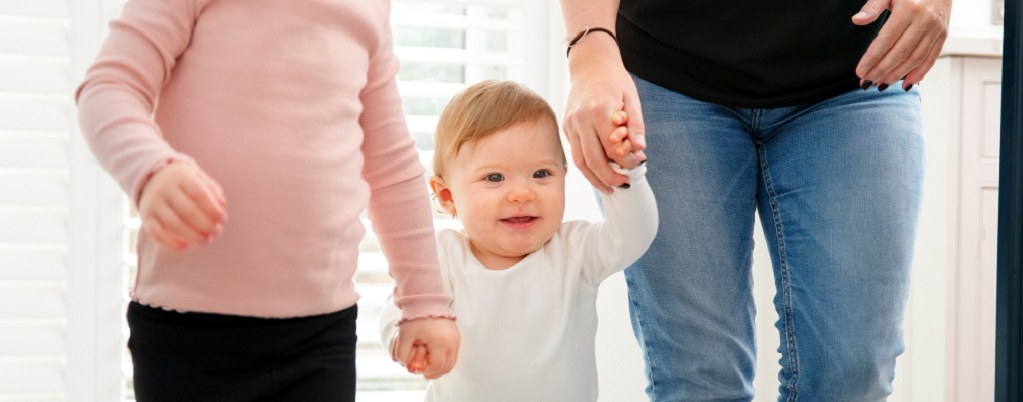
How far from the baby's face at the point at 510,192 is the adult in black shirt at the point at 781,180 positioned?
136mm

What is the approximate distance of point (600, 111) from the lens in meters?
1.17

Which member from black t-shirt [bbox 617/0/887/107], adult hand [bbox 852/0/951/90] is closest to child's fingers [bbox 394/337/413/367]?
black t-shirt [bbox 617/0/887/107]

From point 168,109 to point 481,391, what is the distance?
61 centimetres

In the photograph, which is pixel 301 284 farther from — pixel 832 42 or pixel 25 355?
pixel 25 355

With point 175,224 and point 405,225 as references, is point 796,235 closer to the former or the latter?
point 405,225

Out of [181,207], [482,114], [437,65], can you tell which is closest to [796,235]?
[482,114]

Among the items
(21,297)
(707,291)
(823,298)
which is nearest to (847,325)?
(823,298)

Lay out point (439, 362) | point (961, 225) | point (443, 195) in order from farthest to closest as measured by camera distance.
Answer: point (961, 225), point (443, 195), point (439, 362)

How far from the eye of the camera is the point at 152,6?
933 mm

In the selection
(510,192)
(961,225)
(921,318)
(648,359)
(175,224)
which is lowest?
(921,318)

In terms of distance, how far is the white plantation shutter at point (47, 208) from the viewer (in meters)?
1.86

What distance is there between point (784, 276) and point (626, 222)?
253mm

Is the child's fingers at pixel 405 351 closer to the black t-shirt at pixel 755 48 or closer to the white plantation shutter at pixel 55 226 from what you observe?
the black t-shirt at pixel 755 48

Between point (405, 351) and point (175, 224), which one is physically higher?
point (175, 224)
